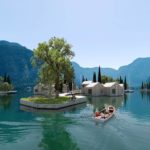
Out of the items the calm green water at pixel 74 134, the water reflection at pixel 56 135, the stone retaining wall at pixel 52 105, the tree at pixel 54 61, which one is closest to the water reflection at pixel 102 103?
the stone retaining wall at pixel 52 105

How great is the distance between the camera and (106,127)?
126 ft

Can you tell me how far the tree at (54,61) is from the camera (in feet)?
248

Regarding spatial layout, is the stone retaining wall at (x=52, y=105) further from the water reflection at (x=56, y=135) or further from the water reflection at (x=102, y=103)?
the water reflection at (x=56, y=135)

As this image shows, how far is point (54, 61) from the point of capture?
75.8m

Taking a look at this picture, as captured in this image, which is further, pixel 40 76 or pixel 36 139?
pixel 40 76

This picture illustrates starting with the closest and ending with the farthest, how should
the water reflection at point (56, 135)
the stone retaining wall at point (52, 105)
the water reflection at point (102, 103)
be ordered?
the water reflection at point (56, 135) < the stone retaining wall at point (52, 105) < the water reflection at point (102, 103)

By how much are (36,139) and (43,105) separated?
1187 inches

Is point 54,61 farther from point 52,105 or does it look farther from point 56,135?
point 56,135

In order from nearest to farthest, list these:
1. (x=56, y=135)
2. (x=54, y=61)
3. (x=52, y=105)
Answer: (x=56, y=135) < (x=52, y=105) < (x=54, y=61)

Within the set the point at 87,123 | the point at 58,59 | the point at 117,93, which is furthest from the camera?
the point at 117,93

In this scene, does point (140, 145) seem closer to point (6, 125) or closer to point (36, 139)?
point (36, 139)

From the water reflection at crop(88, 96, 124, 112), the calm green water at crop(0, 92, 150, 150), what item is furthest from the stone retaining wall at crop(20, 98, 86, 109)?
the calm green water at crop(0, 92, 150, 150)

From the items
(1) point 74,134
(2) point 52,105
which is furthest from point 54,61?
(1) point 74,134

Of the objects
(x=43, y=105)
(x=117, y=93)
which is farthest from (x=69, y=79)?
(x=117, y=93)
